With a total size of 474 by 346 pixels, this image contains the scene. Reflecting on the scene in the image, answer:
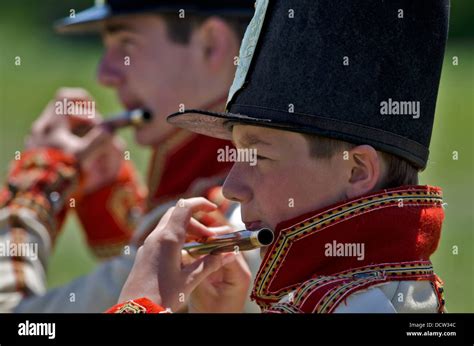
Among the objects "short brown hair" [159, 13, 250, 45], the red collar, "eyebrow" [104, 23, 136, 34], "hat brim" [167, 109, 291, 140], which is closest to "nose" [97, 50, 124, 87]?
"eyebrow" [104, 23, 136, 34]

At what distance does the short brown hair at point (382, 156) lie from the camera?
1955mm

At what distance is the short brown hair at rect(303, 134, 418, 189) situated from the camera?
196 centimetres

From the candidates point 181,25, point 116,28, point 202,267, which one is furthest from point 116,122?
point 202,267

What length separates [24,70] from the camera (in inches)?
497

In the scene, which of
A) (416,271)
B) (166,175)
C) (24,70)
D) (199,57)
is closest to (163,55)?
(199,57)

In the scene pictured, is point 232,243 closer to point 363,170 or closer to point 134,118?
point 363,170

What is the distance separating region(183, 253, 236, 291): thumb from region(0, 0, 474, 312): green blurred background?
2887 millimetres

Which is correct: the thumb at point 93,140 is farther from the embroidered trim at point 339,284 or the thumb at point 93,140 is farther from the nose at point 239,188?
the embroidered trim at point 339,284

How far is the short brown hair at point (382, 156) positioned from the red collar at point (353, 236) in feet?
0.13

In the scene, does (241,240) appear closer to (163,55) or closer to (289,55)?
(289,55)

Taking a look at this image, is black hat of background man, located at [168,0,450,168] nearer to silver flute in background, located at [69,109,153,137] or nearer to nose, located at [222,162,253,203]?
nose, located at [222,162,253,203]

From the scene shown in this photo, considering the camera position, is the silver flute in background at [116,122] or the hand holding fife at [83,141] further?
the hand holding fife at [83,141]

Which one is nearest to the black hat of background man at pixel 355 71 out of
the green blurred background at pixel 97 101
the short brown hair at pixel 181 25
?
the short brown hair at pixel 181 25

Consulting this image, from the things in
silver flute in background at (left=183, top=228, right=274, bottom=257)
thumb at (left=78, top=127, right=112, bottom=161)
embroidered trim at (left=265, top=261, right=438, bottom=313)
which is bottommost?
embroidered trim at (left=265, top=261, right=438, bottom=313)
